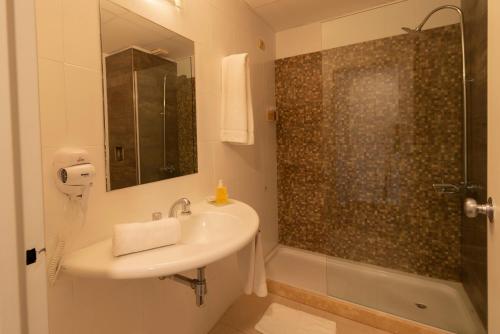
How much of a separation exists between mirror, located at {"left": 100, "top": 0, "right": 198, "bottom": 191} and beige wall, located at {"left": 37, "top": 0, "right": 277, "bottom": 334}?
0.04m

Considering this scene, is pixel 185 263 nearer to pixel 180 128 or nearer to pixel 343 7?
pixel 180 128

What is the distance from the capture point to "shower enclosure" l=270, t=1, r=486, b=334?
5.73ft

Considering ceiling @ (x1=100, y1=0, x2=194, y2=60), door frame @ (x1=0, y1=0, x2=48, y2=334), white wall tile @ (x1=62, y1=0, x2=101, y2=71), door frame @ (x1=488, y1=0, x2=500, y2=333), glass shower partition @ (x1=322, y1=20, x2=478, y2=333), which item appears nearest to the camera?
door frame @ (x1=0, y1=0, x2=48, y2=334)

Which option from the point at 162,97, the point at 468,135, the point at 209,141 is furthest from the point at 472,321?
the point at 162,97

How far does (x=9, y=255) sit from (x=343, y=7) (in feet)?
8.06

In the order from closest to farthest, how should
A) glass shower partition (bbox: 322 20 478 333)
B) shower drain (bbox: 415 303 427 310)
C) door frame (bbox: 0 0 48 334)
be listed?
1. door frame (bbox: 0 0 48 334)
2. shower drain (bbox: 415 303 427 310)
3. glass shower partition (bbox: 322 20 478 333)

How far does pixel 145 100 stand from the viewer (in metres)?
1.14


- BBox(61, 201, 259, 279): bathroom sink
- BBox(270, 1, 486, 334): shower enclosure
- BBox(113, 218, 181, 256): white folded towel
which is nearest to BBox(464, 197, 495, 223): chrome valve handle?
BBox(61, 201, 259, 279): bathroom sink

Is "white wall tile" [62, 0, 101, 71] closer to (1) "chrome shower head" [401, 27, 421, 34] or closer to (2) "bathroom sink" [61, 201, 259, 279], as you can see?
(2) "bathroom sink" [61, 201, 259, 279]

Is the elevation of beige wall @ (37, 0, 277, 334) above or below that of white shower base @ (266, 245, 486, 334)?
above

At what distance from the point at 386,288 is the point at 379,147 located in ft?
3.48

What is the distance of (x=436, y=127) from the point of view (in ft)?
6.11

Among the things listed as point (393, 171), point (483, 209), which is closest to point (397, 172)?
point (393, 171)

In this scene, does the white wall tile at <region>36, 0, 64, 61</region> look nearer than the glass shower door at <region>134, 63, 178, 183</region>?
Yes
